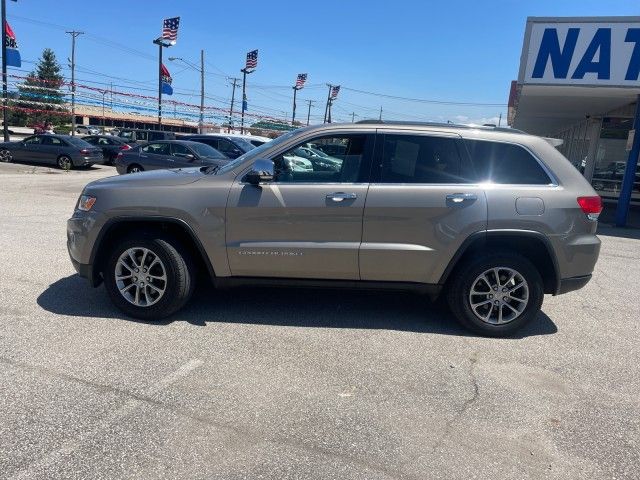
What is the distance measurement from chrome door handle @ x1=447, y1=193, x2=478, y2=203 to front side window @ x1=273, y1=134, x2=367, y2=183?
783mm

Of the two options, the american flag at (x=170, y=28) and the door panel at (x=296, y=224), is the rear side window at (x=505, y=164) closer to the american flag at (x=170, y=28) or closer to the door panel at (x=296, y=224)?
the door panel at (x=296, y=224)

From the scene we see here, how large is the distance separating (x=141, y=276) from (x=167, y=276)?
0.84ft

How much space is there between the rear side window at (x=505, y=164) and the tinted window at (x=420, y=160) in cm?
17

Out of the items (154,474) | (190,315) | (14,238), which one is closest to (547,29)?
(190,315)

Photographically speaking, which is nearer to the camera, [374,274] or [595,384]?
[595,384]

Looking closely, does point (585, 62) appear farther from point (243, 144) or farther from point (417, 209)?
point (243, 144)

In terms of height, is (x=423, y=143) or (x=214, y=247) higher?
(x=423, y=143)

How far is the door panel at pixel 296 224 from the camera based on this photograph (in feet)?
14.4

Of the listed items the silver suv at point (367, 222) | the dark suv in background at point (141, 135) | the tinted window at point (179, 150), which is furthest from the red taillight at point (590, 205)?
the dark suv in background at point (141, 135)

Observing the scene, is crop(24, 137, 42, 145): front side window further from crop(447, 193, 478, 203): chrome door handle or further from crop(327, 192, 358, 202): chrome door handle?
crop(447, 193, 478, 203): chrome door handle

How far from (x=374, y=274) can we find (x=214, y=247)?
140 cm

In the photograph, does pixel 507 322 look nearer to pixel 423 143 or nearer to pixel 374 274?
pixel 374 274

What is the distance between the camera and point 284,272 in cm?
452

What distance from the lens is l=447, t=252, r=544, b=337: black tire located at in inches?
177
